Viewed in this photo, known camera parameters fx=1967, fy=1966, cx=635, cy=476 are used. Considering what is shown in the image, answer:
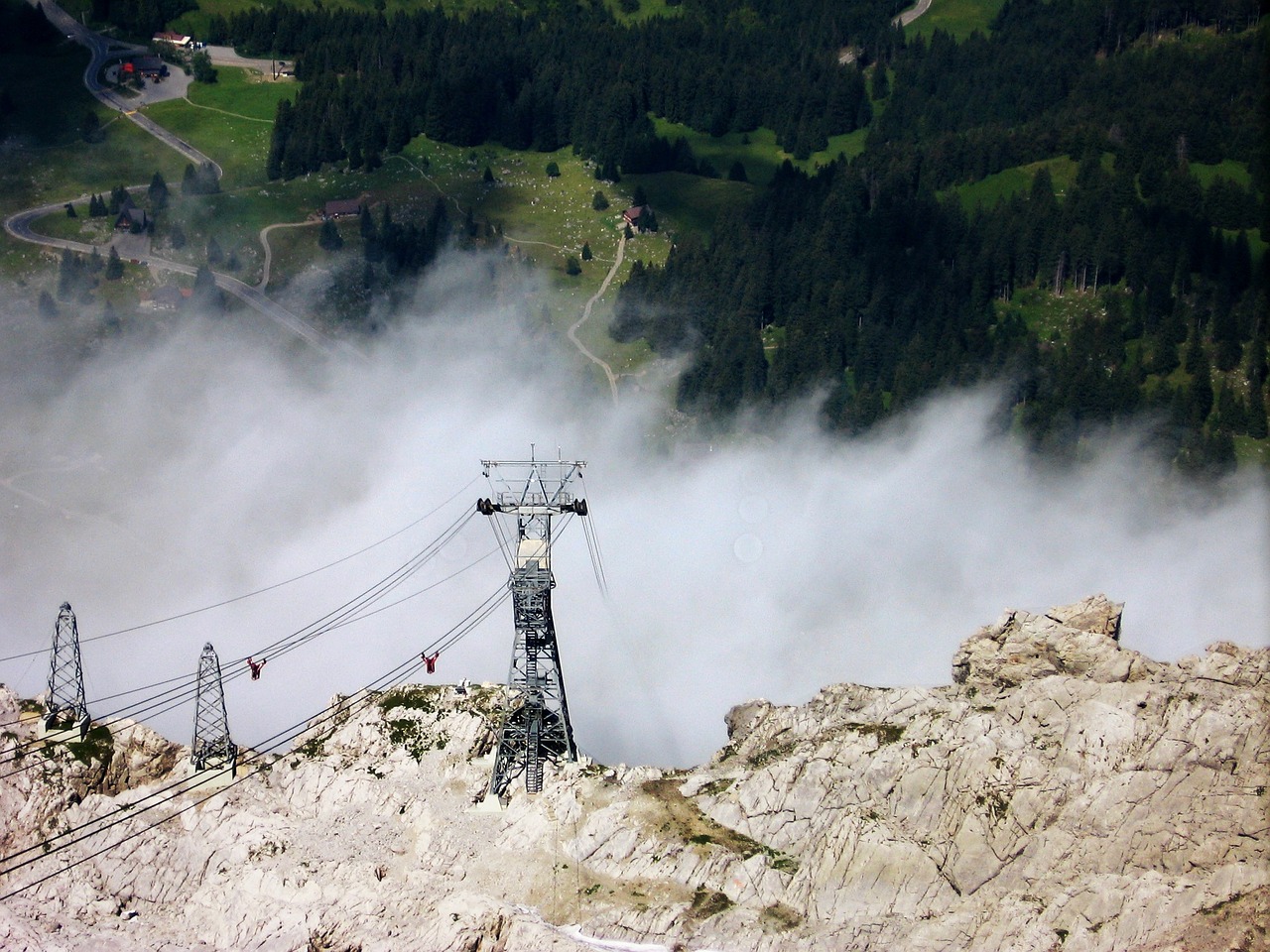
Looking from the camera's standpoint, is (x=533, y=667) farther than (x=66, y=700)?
No

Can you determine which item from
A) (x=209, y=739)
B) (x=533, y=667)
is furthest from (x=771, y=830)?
(x=209, y=739)

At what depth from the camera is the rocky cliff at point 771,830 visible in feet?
354

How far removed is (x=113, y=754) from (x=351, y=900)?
29.3 meters

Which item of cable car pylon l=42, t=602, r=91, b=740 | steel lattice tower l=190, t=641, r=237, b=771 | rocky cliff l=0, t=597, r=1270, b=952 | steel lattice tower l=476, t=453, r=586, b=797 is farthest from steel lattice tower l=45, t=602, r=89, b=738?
steel lattice tower l=476, t=453, r=586, b=797

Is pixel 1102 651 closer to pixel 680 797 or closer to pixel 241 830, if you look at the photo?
pixel 680 797

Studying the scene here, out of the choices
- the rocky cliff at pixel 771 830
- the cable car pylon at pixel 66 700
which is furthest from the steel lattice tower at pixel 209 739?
the cable car pylon at pixel 66 700

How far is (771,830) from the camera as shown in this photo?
121m

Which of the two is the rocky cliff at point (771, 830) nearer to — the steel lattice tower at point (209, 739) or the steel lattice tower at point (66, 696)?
the steel lattice tower at point (66, 696)

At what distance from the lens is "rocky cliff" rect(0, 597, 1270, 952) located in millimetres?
107875

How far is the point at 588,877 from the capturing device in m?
121

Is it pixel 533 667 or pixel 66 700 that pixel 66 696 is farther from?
pixel 533 667

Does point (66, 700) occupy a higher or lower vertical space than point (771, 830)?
higher

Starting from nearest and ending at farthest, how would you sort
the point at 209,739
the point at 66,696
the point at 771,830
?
the point at 771,830 → the point at 209,739 → the point at 66,696

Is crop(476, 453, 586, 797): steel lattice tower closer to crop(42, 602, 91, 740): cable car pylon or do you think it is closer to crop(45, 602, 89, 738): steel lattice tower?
crop(42, 602, 91, 740): cable car pylon
